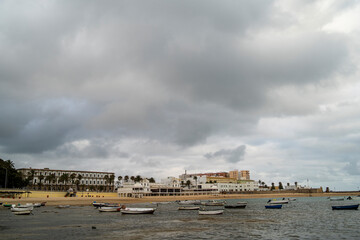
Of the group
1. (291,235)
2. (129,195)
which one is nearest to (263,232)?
(291,235)

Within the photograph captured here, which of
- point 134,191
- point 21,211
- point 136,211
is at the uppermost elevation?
point 21,211

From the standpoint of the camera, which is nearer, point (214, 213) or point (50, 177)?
point (214, 213)

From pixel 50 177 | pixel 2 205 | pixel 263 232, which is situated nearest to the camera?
pixel 263 232

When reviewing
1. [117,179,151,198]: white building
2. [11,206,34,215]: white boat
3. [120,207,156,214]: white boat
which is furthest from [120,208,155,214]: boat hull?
[117,179,151,198]: white building

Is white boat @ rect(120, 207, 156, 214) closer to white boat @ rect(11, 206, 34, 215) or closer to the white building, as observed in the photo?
white boat @ rect(11, 206, 34, 215)

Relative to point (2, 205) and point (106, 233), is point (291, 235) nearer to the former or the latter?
point (106, 233)

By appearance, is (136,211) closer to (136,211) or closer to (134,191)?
(136,211)

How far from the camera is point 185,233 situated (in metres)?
44.5

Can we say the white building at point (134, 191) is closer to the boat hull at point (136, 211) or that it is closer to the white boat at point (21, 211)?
the boat hull at point (136, 211)

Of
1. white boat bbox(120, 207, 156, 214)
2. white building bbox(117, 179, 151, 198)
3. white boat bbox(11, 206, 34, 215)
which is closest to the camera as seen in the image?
white boat bbox(11, 206, 34, 215)

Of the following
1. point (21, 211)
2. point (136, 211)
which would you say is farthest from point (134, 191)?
point (21, 211)

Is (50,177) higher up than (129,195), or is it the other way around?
(50,177)

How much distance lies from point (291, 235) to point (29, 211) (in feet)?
220

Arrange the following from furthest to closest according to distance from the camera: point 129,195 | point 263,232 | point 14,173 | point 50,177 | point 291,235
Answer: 1. point 50,177
2. point 129,195
3. point 14,173
4. point 263,232
5. point 291,235
